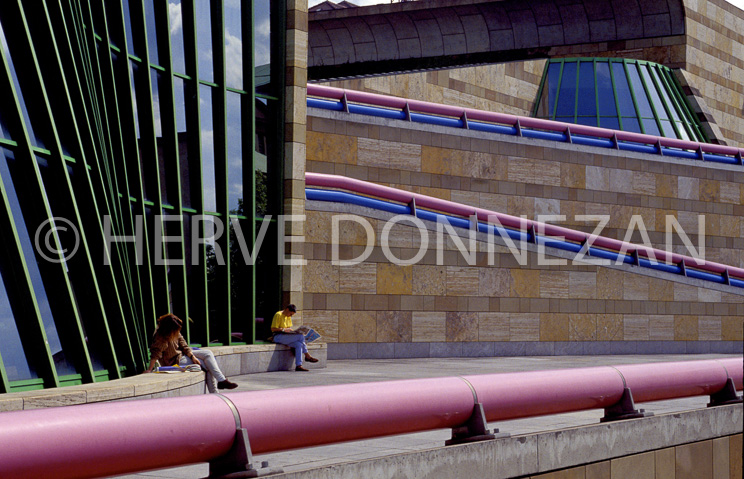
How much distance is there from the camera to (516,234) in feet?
74.6

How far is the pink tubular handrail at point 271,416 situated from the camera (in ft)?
17.8

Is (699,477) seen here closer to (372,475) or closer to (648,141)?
(372,475)

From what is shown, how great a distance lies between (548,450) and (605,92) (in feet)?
98.3

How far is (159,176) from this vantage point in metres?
15.7

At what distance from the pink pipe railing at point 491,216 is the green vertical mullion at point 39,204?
30.5 ft

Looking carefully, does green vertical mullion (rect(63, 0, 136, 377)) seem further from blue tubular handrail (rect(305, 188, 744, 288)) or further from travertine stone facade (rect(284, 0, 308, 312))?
blue tubular handrail (rect(305, 188, 744, 288))

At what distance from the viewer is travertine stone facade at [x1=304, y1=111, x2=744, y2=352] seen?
820 inches

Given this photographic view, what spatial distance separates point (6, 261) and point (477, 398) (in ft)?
17.3

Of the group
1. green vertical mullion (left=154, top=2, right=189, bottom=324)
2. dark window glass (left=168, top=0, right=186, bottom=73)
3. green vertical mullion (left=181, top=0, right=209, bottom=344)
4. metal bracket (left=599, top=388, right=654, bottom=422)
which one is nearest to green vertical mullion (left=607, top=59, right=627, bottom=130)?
green vertical mullion (left=181, top=0, right=209, bottom=344)

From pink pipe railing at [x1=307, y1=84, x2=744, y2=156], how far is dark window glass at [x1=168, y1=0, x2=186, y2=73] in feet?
23.0

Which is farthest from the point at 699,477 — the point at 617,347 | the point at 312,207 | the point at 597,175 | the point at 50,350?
the point at 597,175

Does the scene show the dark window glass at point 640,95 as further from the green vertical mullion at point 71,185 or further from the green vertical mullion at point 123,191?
the green vertical mullion at point 71,185

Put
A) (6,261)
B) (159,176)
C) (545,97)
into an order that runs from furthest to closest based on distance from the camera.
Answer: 1. (545,97)
2. (159,176)
3. (6,261)

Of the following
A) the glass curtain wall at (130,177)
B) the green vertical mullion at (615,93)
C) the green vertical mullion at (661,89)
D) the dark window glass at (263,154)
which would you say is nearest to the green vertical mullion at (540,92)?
the green vertical mullion at (615,93)
